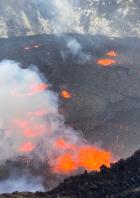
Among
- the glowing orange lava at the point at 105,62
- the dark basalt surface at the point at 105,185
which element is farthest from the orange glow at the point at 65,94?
the dark basalt surface at the point at 105,185

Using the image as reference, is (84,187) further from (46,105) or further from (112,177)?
(46,105)

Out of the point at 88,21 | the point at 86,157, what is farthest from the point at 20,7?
the point at 86,157

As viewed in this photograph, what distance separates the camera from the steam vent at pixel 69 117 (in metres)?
22.0

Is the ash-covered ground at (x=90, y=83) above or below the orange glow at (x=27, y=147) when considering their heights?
above

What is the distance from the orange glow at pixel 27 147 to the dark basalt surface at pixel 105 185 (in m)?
13.8

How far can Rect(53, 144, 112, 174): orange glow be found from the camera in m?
32.9

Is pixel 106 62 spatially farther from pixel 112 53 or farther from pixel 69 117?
pixel 69 117

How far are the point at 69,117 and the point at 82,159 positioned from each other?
823 centimetres

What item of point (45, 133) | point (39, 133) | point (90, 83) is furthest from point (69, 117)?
point (90, 83)

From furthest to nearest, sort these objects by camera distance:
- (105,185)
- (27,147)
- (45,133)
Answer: (45,133) < (27,147) < (105,185)

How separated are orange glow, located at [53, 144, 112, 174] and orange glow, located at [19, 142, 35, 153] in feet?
9.20

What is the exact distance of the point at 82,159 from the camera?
3434 cm

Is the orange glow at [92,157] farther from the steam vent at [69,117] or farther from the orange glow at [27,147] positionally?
the orange glow at [27,147]

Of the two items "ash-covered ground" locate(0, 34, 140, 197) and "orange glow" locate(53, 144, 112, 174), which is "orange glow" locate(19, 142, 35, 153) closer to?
"ash-covered ground" locate(0, 34, 140, 197)
